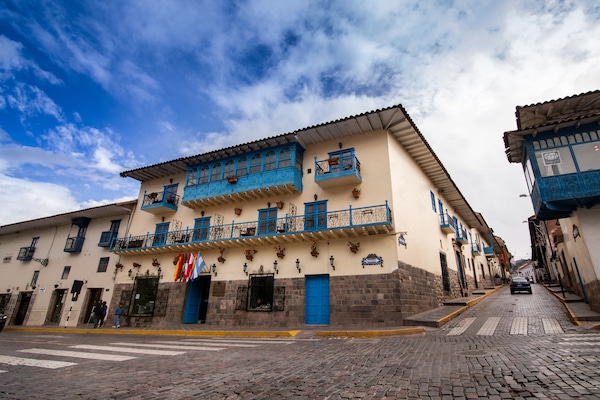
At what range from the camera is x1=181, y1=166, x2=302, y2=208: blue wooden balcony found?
17469 mm

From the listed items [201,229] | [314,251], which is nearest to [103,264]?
[201,229]

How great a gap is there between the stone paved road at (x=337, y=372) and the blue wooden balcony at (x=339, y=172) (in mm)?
9108

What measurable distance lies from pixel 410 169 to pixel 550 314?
10.3m

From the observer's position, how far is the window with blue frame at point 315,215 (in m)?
16.4

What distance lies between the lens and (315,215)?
16562 millimetres

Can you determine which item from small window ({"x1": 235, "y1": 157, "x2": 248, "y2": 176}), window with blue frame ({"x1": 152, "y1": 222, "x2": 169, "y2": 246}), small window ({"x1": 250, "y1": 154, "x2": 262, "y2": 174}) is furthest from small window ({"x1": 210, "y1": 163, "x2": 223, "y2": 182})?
window with blue frame ({"x1": 152, "y1": 222, "x2": 169, "y2": 246})

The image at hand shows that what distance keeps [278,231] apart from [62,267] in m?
20.8

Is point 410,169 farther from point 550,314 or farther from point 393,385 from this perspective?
point 393,385

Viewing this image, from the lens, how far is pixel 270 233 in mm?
17062

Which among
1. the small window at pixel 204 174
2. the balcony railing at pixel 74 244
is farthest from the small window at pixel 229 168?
the balcony railing at pixel 74 244

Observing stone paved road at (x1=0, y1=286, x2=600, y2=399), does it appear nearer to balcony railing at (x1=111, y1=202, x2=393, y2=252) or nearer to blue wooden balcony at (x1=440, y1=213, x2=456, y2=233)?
balcony railing at (x1=111, y1=202, x2=393, y2=252)

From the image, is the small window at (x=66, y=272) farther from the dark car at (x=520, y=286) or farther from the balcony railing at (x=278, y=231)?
the dark car at (x=520, y=286)

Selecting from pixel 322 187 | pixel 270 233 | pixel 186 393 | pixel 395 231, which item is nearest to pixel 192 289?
pixel 270 233

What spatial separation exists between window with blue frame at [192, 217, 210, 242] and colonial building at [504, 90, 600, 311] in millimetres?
17915
